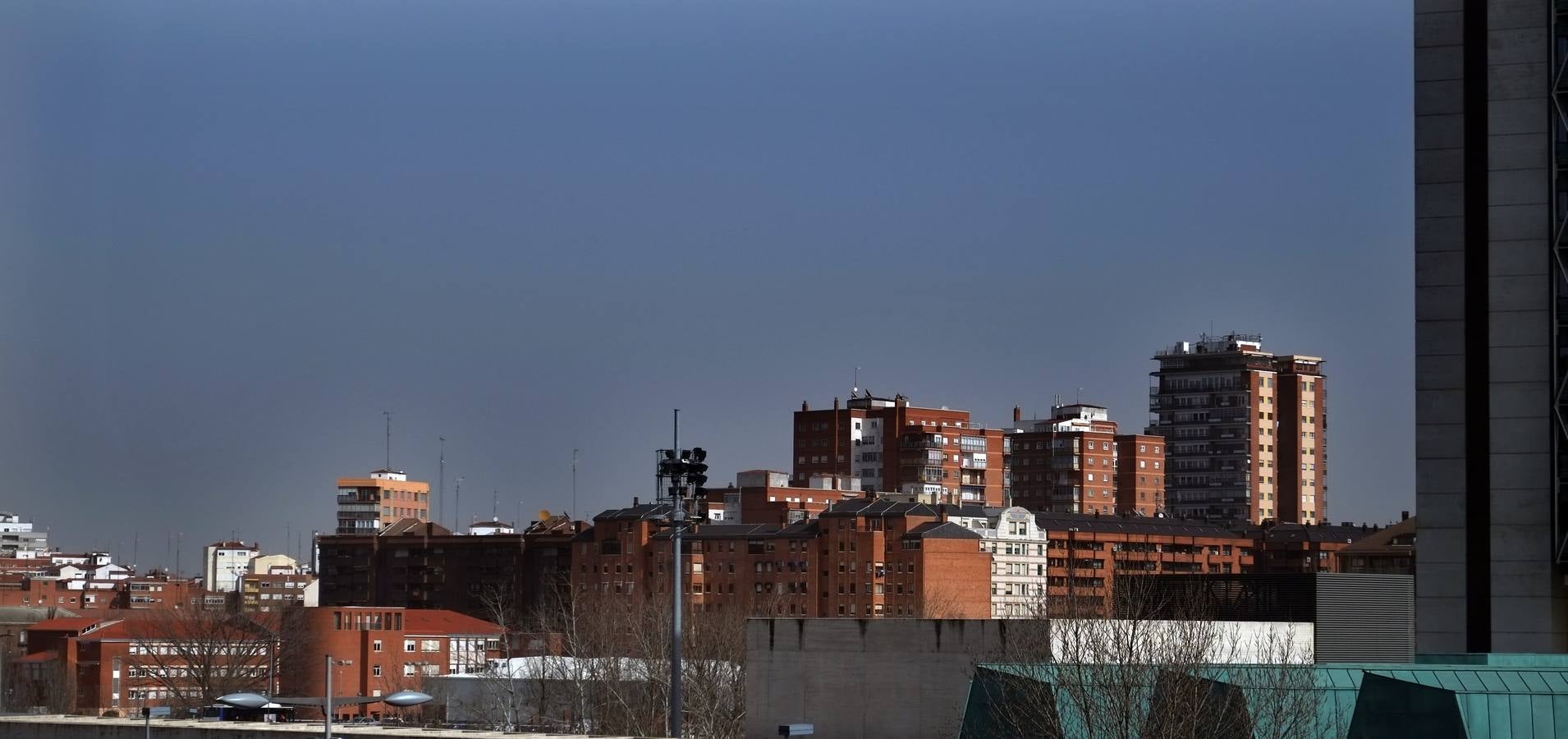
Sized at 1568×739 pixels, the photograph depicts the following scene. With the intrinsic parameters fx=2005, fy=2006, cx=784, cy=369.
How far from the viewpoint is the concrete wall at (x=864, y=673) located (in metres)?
61.7

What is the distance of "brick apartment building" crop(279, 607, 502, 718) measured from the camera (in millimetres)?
145875

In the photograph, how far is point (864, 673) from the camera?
63250 millimetres

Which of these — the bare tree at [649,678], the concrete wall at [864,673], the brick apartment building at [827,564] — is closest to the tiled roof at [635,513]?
the brick apartment building at [827,564]

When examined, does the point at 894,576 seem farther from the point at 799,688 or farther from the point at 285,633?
the point at 799,688

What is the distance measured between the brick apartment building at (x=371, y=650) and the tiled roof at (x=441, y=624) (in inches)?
3.7

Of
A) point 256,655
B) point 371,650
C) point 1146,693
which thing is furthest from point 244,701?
point 371,650

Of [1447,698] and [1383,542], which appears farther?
[1383,542]

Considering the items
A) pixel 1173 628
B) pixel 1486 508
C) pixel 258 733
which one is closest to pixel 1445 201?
pixel 1486 508

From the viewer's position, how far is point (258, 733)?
5550 centimetres

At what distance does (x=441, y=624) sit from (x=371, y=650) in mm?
13829

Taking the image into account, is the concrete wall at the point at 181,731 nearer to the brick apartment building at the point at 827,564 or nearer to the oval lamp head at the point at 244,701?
the oval lamp head at the point at 244,701

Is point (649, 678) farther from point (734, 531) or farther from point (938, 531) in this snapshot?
point (734, 531)

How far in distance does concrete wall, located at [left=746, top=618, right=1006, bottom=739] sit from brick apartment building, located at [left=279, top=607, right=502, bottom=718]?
252 ft

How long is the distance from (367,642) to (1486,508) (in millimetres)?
106484
